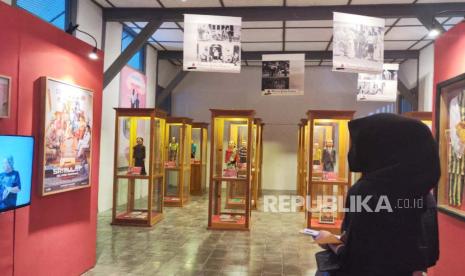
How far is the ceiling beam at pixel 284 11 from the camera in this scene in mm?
7039

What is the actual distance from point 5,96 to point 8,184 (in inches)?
30.8

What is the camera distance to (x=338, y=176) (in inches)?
284

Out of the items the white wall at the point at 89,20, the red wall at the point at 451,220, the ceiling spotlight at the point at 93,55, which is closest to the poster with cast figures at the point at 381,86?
the red wall at the point at 451,220

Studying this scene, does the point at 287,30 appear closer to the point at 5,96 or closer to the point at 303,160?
the point at 303,160

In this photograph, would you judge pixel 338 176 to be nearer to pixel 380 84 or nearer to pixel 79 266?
pixel 380 84

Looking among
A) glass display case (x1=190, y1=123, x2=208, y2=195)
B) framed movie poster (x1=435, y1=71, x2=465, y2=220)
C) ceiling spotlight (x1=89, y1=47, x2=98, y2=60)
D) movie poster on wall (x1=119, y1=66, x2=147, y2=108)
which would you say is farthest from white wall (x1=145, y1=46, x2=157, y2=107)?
framed movie poster (x1=435, y1=71, x2=465, y2=220)

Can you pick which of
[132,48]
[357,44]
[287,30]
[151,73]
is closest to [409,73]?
[287,30]

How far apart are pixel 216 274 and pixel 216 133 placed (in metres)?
3.23

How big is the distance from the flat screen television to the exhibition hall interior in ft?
0.05

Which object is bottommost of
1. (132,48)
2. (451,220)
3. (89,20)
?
(451,220)

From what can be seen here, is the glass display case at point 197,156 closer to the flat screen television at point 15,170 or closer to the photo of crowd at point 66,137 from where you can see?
the photo of crowd at point 66,137

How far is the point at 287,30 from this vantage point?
9320 millimetres

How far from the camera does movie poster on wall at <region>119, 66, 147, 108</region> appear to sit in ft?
30.8

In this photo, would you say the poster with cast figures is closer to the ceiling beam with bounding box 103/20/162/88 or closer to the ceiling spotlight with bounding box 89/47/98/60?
the ceiling beam with bounding box 103/20/162/88
